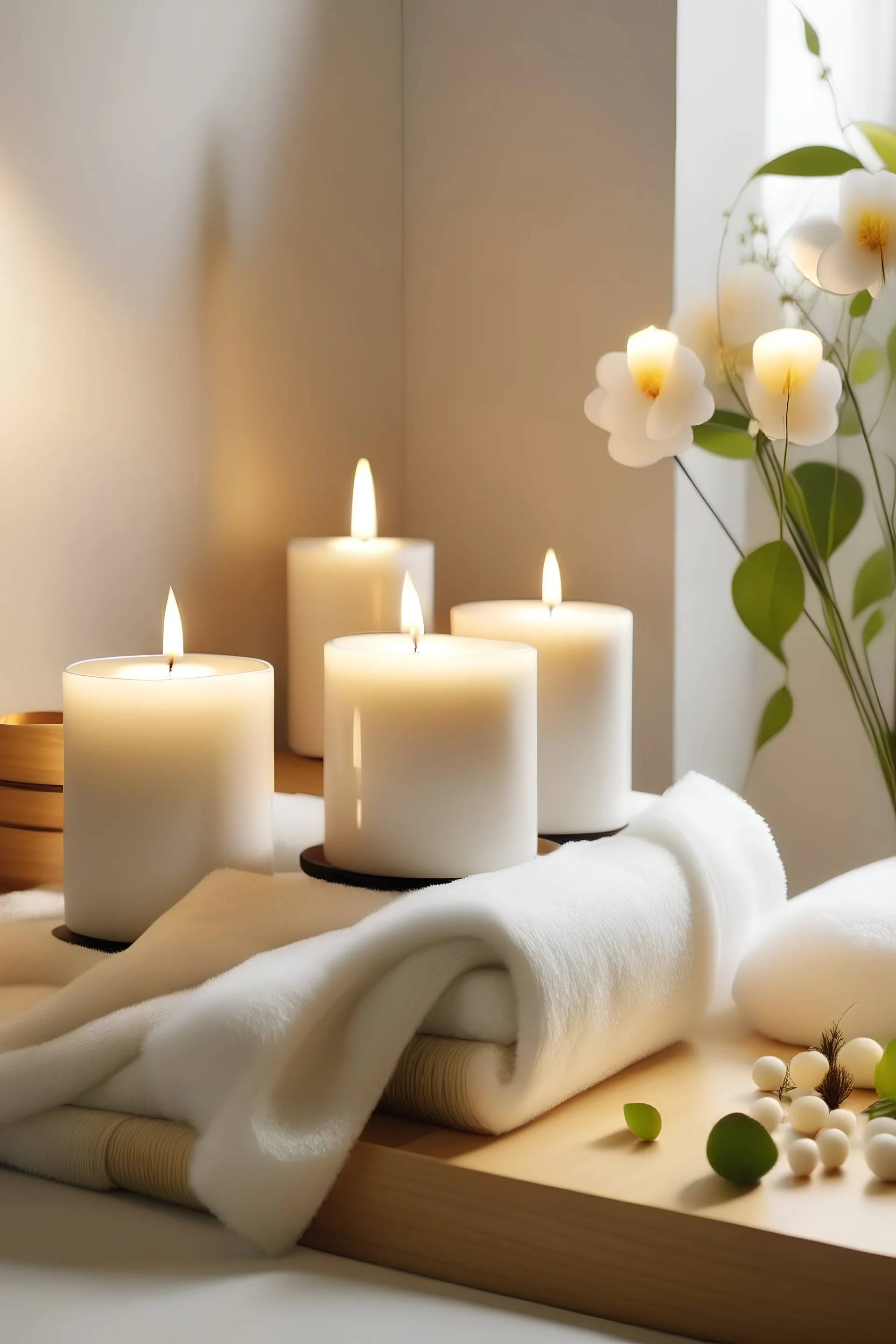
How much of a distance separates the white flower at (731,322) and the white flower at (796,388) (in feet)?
0.27

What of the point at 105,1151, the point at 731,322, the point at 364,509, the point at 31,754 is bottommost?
the point at 105,1151

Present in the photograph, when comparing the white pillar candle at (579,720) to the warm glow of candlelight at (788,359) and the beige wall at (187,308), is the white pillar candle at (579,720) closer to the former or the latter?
the warm glow of candlelight at (788,359)

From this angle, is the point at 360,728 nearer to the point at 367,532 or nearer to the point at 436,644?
the point at 436,644

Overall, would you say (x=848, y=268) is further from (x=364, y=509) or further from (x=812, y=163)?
(x=364, y=509)

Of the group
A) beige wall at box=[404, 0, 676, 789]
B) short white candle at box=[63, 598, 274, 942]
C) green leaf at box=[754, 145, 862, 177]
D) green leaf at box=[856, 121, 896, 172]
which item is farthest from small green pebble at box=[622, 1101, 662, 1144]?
green leaf at box=[856, 121, 896, 172]

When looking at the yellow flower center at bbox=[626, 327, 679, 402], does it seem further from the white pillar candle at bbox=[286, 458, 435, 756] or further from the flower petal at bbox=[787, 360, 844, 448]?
the white pillar candle at bbox=[286, 458, 435, 756]

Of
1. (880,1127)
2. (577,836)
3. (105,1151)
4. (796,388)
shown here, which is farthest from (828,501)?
(105,1151)

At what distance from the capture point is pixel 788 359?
2.52 feet

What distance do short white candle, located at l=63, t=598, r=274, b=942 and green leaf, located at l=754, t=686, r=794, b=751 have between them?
0.59 m

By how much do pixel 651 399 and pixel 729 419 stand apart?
0.24m

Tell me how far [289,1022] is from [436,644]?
0.26 metres

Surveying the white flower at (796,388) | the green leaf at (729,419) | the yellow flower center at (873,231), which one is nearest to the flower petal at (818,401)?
the white flower at (796,388)

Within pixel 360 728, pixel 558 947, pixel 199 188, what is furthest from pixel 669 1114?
pixel 199 188

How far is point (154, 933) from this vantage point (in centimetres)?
57
